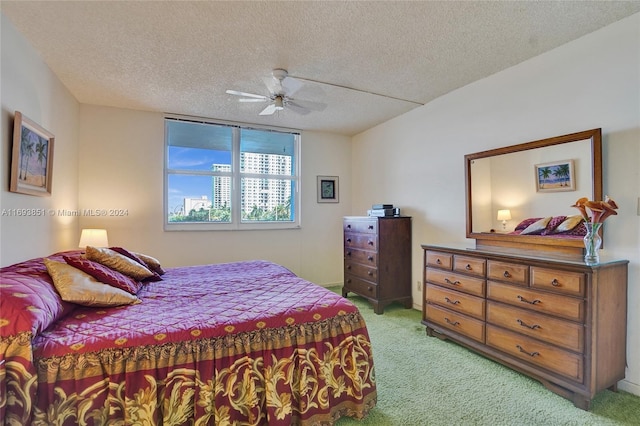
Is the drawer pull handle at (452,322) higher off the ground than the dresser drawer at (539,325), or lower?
lower

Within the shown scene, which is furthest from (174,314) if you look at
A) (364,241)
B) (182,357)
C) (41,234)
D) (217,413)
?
(364,241)

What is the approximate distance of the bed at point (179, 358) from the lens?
1306 mm

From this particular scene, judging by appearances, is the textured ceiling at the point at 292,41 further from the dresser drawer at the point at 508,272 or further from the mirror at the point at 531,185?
the dresser drawer at the point at 508,272

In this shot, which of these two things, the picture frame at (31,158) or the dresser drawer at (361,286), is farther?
the dresser drawer at (361,286)

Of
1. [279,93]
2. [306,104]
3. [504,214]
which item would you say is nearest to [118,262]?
[279,93]

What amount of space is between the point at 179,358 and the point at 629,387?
287 cm

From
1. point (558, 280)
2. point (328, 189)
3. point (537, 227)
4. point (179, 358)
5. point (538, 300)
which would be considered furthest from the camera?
point (328, 189)

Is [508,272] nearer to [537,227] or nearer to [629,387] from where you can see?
[537,227]

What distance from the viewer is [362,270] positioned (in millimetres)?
4121

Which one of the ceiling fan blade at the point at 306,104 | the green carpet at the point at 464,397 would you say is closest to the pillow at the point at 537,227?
the green carpet at the point at 464,397

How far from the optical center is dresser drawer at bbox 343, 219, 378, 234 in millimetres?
3881

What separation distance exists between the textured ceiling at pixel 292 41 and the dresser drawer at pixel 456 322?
2.23 metres

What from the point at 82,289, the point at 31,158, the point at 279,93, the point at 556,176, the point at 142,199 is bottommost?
the point at 82,289

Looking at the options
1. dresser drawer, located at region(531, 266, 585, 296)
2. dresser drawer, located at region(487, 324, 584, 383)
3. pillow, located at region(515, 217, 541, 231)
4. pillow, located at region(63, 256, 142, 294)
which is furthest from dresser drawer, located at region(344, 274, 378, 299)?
pillow, located at region(63, 256, 142, 294)
